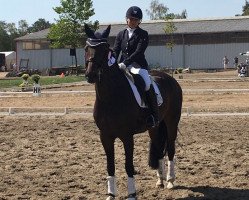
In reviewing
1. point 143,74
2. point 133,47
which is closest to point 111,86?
point 143,74

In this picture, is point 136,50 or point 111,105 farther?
point 136,50

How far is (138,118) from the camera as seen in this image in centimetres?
634

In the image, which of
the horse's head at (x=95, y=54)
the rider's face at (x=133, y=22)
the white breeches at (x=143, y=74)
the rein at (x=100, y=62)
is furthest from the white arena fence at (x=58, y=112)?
the horse's head at (x=95, y=54)

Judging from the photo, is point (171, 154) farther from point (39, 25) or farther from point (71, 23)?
point (39, 25)

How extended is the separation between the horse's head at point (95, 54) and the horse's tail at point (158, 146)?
180 centimetres

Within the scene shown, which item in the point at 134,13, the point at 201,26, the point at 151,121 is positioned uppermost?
the point at 201,26

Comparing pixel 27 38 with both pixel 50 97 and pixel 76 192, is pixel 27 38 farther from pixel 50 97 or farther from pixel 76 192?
pixel 76 192

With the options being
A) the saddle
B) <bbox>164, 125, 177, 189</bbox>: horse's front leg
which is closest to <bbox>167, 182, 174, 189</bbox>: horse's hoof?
<bbox>164, 125, 177, 189</bbox>: horse's front leg

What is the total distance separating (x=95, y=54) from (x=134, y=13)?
42.6 inches

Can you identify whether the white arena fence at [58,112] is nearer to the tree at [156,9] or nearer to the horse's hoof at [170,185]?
the horse's hoof at [170,185]

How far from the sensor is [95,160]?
8.50 metres

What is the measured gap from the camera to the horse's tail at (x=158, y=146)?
7.04 meters

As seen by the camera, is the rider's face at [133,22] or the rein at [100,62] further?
the rider's face at [133,22]

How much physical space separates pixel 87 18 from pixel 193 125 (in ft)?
159
